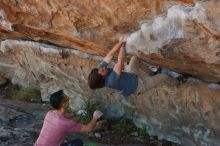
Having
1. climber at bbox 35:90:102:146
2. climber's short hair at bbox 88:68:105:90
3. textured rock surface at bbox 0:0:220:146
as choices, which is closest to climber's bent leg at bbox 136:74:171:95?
textured rock surface at bbox 0:0:220:146

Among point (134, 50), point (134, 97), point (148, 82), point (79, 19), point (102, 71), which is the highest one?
point (79, 19)

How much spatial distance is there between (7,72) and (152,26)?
6117 mm

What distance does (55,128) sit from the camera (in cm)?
608

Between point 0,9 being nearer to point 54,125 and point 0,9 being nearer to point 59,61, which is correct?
point 59,61

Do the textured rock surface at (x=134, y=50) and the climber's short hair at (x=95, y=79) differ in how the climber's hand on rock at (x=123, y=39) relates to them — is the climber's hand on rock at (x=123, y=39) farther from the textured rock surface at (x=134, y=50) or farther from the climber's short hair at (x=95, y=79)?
the climber's short hair at (x=95, y=79)

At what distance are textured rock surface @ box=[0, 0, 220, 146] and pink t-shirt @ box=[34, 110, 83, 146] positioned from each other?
122 cm

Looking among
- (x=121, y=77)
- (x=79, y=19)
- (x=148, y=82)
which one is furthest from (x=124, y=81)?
(x=79, y=19)

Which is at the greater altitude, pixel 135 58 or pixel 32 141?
pixel 135 58

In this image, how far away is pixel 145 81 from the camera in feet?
22.7

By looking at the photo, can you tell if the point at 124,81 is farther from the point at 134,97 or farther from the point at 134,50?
the point at 134,97

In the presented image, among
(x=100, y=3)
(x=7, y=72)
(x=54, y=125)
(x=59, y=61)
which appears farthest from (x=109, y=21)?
(x=7, y=72)

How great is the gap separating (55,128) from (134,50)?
138cm

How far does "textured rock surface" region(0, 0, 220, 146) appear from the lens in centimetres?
598

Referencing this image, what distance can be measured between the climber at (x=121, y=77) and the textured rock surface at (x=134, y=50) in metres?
0.17
